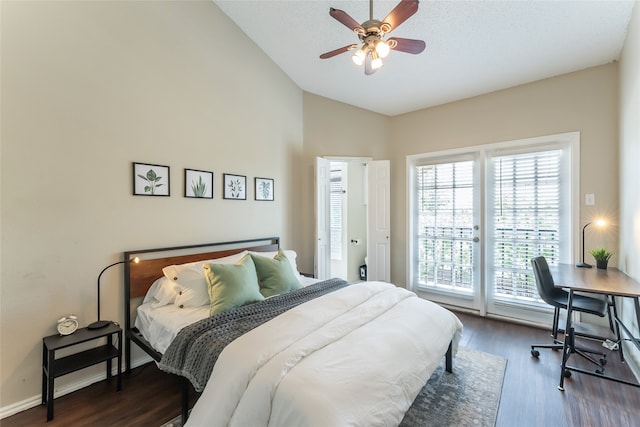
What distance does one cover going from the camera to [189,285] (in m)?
2.43

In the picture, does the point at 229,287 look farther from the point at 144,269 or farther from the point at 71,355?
the point at 71,355

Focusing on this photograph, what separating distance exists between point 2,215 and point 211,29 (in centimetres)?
249

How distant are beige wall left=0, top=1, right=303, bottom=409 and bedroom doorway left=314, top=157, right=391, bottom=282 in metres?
1.24

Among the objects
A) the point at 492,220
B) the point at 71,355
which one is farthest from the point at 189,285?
the point at 492,220

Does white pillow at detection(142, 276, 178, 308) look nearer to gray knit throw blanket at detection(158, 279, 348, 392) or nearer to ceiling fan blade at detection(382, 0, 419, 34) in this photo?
gray knit throw blanket at detection(158, 279, 348, 392)

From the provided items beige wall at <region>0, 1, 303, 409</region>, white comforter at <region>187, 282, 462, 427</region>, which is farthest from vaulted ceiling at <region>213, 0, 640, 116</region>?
white comforter at <region>187, 282, 462, 427</region>

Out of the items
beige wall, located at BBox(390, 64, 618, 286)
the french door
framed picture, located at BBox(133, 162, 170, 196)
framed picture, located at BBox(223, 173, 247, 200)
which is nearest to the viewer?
framed picture, located at BBox(133, 162, 170, 196)

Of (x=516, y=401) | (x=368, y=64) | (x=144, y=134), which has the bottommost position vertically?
(x=516, y=401)

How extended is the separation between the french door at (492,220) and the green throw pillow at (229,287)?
2.82 metres

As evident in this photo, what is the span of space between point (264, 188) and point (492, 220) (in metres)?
2.97

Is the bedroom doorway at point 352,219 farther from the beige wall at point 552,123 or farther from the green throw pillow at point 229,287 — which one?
the green throw pillow at point 229,287

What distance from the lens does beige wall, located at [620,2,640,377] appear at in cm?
237

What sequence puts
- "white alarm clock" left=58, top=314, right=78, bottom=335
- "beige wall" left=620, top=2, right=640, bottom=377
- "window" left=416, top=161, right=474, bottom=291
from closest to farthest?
"white alarm clock" left=58, top=314, right=78, bottom=335 < "beige wall" left=620, top=2, right=640, bottom=377 < "window" left=416, top=161, right=474, bottom=291

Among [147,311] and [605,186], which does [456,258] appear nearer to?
[605,186]
